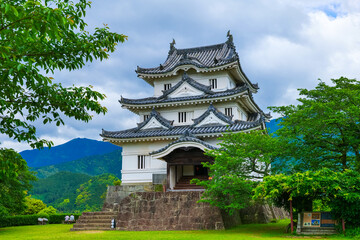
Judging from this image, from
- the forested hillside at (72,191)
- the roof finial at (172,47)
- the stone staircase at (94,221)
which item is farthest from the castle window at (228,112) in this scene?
the forested hillside at (72,191)

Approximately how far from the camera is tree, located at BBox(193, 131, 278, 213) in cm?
1842

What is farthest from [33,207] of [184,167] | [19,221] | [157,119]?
[184,167]

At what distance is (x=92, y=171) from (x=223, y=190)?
8999cm

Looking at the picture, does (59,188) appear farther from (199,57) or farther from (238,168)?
(238,168)

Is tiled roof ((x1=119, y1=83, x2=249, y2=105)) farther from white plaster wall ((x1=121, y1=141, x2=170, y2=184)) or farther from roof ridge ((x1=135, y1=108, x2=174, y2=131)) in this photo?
white plaster wall ((x1=121, y1=141, x2=170, y2=184))

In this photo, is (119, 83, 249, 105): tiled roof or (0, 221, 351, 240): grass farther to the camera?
(119, 83, 249, 105): tiled roof

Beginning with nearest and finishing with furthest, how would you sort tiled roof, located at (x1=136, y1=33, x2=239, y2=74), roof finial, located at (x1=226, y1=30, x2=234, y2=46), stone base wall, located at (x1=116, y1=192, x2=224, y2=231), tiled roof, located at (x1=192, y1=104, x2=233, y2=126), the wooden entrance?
stone base wall, located at (x1=116, y1=192, x2=224, y2=231) < the wooden entrance < tiled roof, located at (x1=192, y1=104, x2=233, y2=126) < tiled roof, located at (x1=136, y1=33, x2=239, y2=74) < roof finial, located at (x1=226, y1=30, x2=234, y2=46)

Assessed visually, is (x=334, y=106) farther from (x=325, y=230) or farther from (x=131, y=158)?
(x=131, y=158)

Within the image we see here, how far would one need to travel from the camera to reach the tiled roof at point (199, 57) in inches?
1251

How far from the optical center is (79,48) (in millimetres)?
8922

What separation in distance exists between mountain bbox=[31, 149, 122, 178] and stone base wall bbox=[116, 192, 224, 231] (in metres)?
79.6

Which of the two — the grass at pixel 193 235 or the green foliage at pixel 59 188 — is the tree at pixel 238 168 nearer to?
the grass at pixel 193 235

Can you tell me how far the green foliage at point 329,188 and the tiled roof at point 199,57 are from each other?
16232mm

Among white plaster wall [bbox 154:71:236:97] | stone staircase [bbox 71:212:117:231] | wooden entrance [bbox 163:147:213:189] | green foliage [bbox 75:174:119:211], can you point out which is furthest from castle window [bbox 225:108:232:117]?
green foliage [bbox 75:174:119:211]
